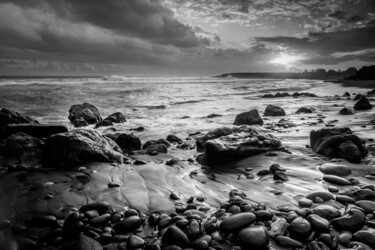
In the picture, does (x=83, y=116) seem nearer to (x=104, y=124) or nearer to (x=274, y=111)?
(x=104, y=124)

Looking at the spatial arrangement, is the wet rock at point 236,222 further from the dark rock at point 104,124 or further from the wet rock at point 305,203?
the dark rock at point 104,124

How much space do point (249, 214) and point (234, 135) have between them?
8.72 feet

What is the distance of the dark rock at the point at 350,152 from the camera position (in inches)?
159

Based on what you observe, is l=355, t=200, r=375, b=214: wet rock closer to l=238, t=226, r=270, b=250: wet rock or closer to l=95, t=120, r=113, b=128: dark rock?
l=238, t=226, r=270, b=250: wet rock

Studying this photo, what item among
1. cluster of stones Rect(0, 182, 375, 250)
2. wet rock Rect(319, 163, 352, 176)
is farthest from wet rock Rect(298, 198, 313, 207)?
wet rock Rect(319, 163, 352, 176)

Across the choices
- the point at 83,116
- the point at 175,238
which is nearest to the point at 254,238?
the point at 175,238

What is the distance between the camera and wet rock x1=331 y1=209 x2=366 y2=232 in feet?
7.54

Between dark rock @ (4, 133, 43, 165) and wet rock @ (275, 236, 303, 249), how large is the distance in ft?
13.1

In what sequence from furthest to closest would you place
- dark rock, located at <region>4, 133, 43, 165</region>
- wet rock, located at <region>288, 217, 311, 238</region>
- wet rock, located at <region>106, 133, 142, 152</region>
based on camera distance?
1. wet rock, located at <region>106, 133, 142, 152</region>
2. dark rock, located at <region>4, 133, 43, 165</region>
3. wet rock, located at <region>288, 217, 311, 238</region>

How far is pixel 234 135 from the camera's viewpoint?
4945 millimetres

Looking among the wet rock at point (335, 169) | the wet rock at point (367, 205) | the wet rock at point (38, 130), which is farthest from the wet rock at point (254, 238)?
the wet rock at point (38, 130)

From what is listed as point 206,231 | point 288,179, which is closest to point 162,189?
point 206,231

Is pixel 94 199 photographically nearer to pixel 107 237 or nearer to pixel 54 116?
pixel 107 237

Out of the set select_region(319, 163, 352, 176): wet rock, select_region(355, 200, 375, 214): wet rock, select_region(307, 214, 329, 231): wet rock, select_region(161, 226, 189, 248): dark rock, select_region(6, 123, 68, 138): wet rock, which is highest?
select_region(6, 123, 68, 138): wet rock
